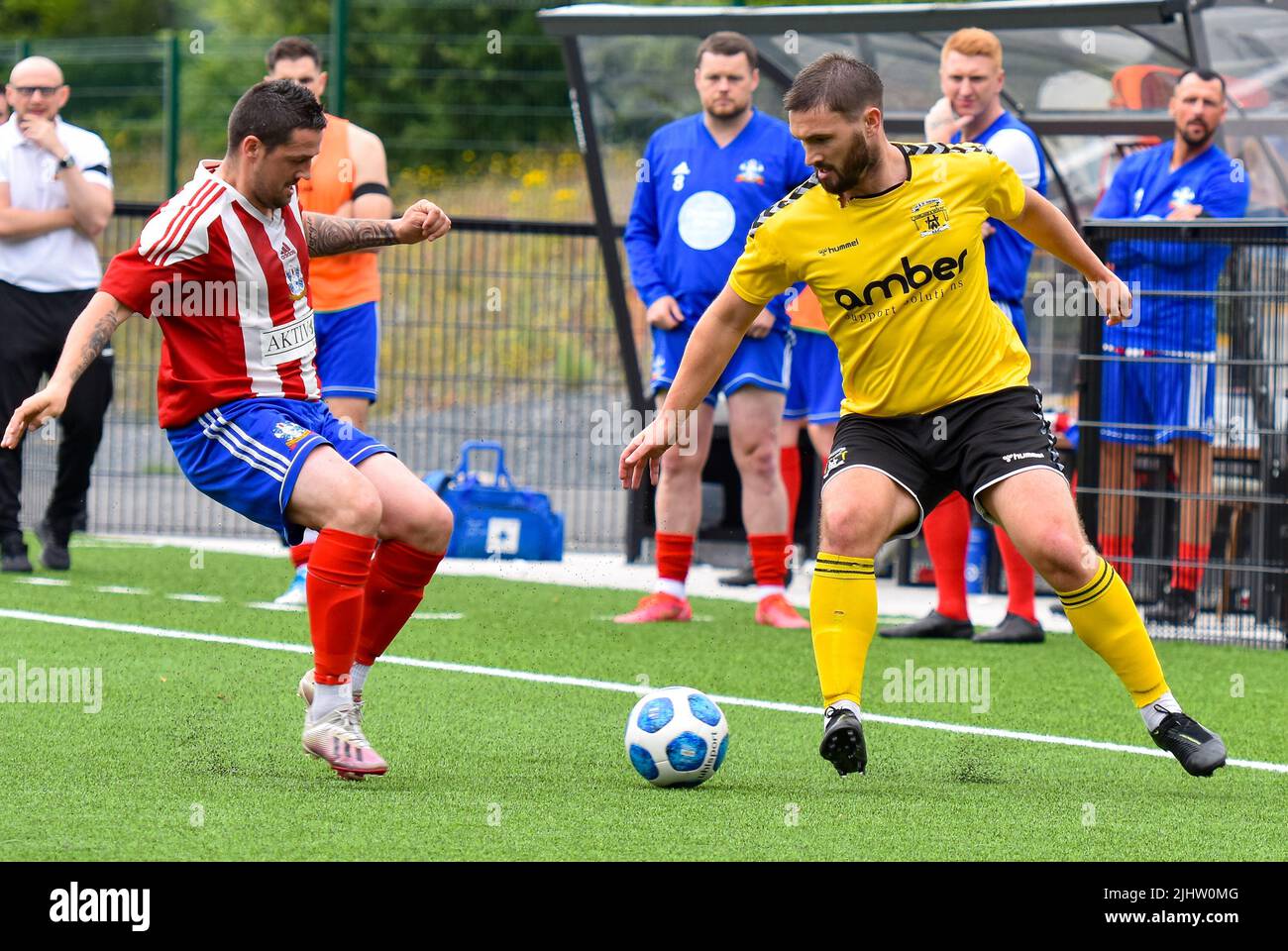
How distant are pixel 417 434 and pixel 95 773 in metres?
7.61

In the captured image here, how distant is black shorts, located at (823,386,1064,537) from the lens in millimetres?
5398

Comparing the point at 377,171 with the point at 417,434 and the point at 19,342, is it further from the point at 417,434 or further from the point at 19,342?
the point at 417,434

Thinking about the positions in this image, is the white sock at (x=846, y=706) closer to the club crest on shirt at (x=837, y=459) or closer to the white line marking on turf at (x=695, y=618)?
the club crest on shirt at (x=837, y=459)

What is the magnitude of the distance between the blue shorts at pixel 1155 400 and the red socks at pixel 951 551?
87 centimetres

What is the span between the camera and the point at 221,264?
213 inches

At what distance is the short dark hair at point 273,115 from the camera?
17.4ft

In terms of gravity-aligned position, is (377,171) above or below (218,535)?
above

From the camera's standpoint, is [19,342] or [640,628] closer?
[640,628]

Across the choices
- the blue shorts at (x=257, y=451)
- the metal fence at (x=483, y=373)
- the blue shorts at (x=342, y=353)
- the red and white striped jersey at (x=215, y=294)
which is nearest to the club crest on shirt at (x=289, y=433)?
the blue shorts at (x=257, y=451)

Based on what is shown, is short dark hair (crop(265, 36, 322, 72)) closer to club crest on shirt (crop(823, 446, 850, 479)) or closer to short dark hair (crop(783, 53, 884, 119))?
short dark hair (crop(783, 53, 884, 119))

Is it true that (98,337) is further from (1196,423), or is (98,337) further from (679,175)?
(1196,423)
